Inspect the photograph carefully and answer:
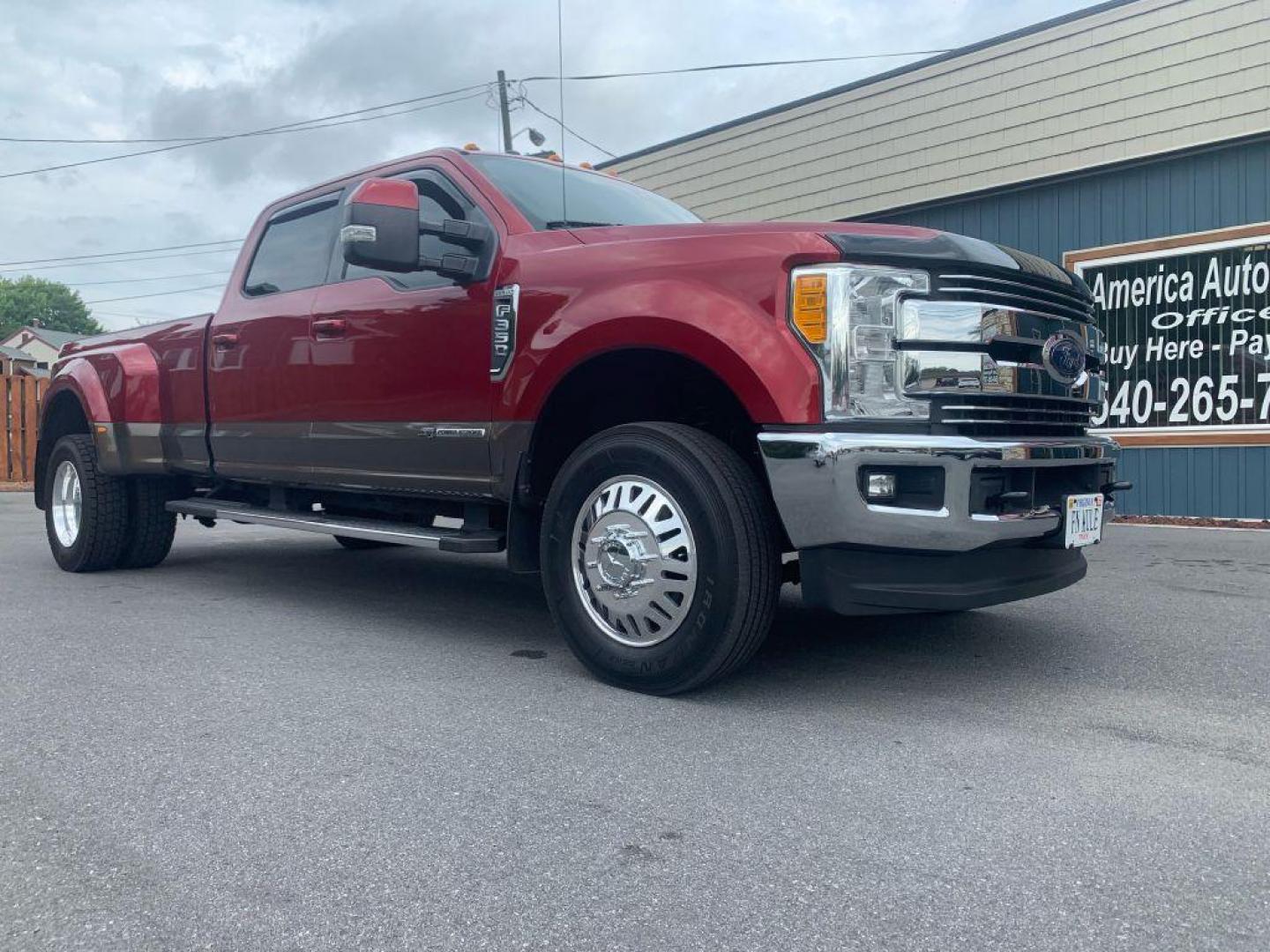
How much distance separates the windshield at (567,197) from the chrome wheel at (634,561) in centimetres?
130

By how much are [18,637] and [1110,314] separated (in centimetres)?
972

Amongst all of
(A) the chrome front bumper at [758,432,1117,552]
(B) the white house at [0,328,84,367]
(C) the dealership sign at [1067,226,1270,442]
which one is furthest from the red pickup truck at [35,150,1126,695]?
(B) the white house at [0,328,84,367]

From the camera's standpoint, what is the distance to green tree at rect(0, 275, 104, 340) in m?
99.2

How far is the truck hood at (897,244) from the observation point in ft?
10.0

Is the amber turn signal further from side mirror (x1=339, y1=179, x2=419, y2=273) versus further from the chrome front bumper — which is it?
side mirror (x1=339, y1=179, x2=419, y2=273)

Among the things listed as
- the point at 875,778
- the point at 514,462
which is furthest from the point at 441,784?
the point at 514,462

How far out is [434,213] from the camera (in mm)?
4465

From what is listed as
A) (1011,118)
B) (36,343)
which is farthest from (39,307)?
(1011,118)

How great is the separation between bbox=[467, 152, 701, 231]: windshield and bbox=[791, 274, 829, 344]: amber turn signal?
1.39 metres

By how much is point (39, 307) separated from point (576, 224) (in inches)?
4447

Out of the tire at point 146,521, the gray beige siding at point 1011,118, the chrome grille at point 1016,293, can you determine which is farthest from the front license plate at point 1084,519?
the gray beige siding at point 1011,118

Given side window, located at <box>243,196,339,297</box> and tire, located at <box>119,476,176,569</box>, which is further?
tire, located at <box>119,476,176,569</box>

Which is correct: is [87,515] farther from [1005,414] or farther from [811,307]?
[1005,414]

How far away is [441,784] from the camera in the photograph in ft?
8.43
